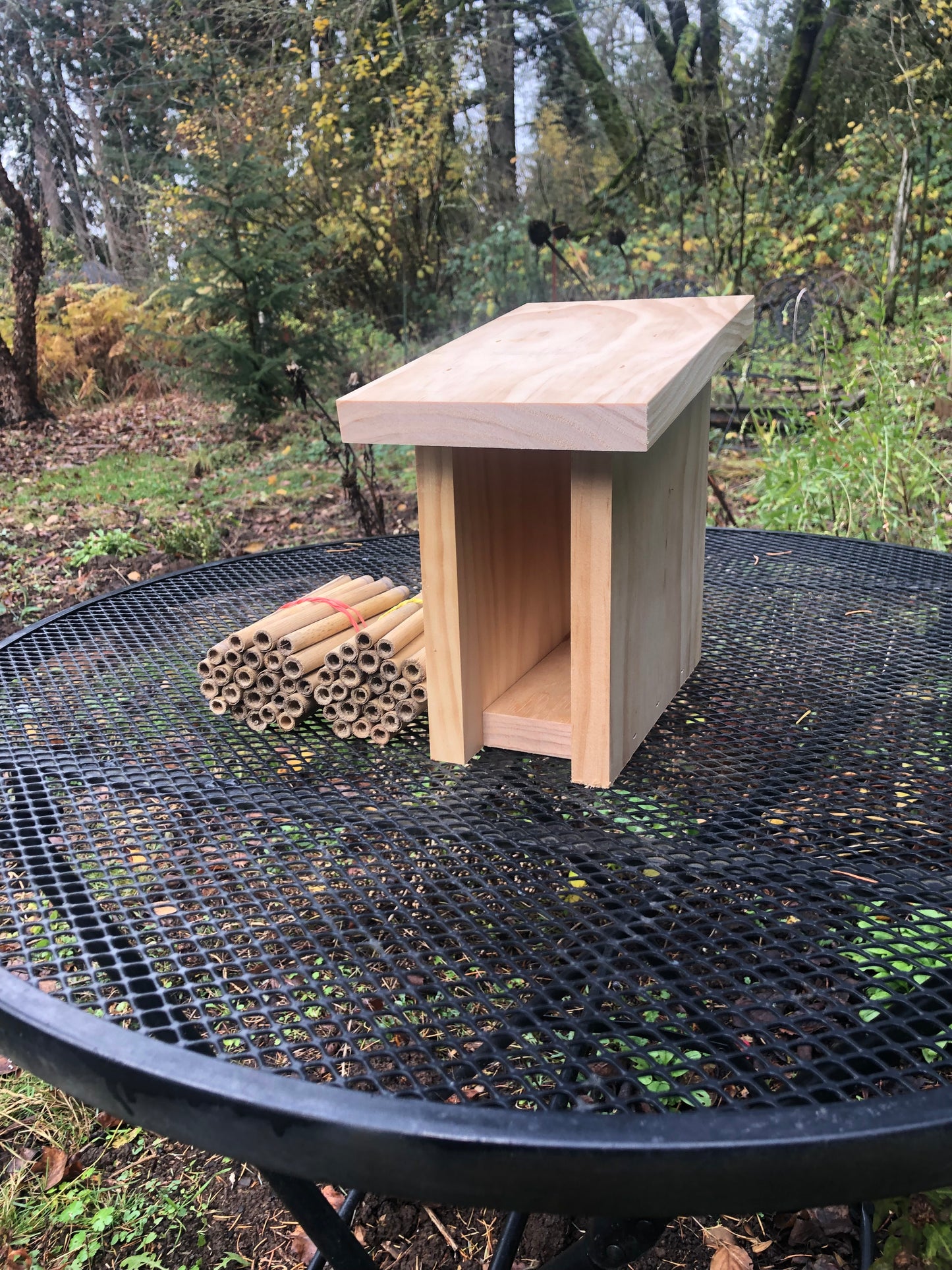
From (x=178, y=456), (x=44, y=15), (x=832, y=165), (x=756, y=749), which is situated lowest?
(x=178, y=456)

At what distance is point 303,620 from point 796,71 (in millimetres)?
8943

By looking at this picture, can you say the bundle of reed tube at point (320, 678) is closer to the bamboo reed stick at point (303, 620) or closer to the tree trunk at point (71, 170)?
the bamboo reed stick at point (303, 620)

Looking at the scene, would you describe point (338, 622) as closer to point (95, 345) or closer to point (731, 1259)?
point (731, 1259)

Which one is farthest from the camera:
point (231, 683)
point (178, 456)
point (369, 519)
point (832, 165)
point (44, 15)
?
point (44, 15)

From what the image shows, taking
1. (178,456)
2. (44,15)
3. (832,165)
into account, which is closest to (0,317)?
(178,456)

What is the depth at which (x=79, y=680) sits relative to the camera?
4.73 ft

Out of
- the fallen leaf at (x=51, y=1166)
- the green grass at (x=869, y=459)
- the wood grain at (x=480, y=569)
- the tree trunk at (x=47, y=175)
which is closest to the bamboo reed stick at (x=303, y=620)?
the wood grain at (x=480, y=569)

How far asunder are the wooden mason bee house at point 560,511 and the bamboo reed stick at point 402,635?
0.13 m

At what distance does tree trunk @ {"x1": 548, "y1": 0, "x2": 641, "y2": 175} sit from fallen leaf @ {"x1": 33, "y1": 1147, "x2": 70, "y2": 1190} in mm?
8978

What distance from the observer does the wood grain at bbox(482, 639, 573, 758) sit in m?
1.19

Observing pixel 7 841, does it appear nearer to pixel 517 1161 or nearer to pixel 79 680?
pixel 79 680

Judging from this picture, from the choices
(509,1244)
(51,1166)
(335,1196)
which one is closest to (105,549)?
(51,1166)

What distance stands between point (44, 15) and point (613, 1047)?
12993 millimetres

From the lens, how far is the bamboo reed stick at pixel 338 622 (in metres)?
1.32
